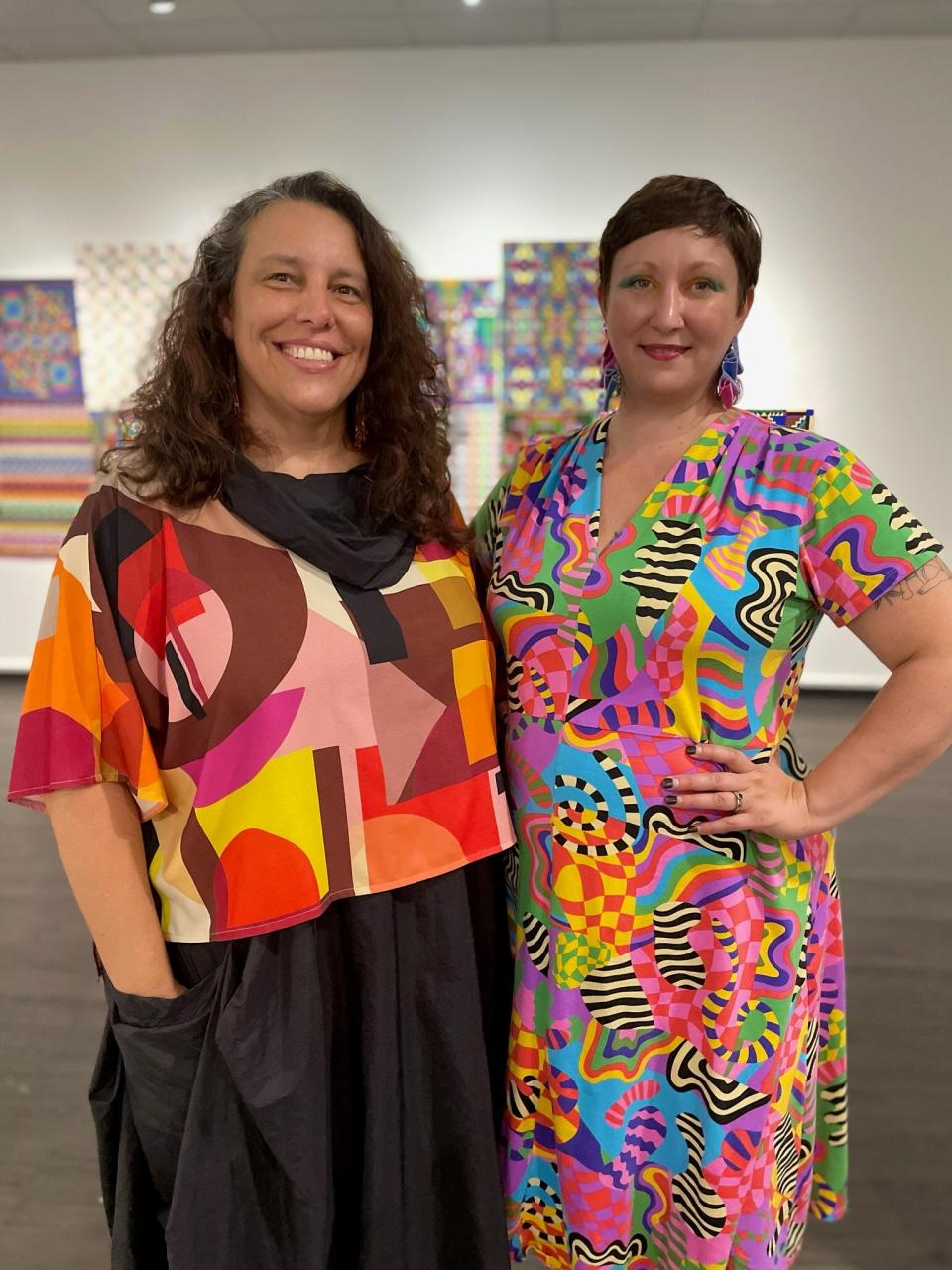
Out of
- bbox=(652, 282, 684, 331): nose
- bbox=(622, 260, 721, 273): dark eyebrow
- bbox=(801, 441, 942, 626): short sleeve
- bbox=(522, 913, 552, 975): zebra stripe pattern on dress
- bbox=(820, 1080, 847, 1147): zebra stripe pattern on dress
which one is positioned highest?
bbox=(622, 260, 721, 273): dark eyebrow

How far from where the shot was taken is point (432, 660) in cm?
121

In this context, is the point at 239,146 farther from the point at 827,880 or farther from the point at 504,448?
the point at 827,880

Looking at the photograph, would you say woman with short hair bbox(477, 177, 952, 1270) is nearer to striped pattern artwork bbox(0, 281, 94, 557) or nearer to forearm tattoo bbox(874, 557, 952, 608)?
forearm tattoo bbox(874, 557, 952, 608)

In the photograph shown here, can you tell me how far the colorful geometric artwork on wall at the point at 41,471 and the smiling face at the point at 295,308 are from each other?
4167 mm

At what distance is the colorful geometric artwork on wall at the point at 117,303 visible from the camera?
464 cm

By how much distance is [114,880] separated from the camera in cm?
112

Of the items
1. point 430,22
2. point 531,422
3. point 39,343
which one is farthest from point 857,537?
point 39,343

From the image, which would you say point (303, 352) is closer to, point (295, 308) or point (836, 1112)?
point (295, 308)

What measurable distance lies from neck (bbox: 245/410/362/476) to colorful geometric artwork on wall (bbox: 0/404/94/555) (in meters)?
4.15

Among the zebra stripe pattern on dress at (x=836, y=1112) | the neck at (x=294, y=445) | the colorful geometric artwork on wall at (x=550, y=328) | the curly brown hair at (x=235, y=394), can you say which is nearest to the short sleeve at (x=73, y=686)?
the curly brown hair at (x=235, y=394)

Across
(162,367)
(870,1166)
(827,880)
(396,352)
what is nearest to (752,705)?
(827,880)

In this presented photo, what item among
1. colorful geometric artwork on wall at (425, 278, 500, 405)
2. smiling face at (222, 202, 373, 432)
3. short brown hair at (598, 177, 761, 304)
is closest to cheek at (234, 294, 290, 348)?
smiling face at (222, 202, 373, 432)

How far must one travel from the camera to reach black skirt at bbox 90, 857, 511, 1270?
1.12m

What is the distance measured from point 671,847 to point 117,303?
15.2ft
